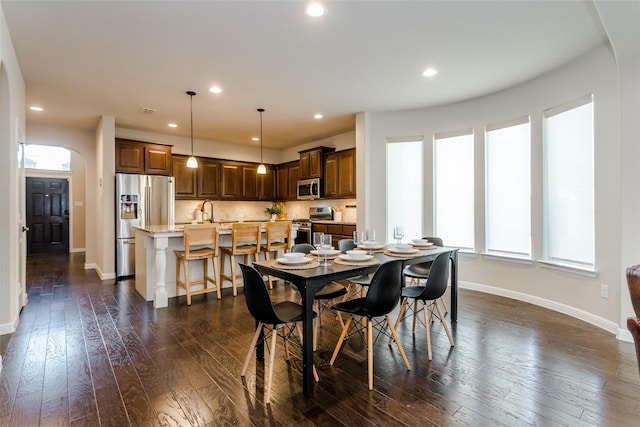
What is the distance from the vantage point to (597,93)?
3.24 m

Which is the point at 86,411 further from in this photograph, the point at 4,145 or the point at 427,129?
the point at 427,129

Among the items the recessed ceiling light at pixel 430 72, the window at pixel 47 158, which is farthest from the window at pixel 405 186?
the window at pixel 47 158

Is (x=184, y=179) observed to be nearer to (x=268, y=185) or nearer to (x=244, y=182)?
(x=244, y=182)

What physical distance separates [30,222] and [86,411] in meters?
9.20

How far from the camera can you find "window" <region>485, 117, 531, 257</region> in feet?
13.5

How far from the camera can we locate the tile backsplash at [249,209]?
6618mm

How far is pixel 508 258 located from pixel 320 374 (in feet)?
10.5

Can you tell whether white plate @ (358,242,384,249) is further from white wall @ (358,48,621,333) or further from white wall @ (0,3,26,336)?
white wall @ (0,3,26,336)

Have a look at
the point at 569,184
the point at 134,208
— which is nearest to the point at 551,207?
the point at 569,184

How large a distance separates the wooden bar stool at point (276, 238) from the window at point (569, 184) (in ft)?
10.9

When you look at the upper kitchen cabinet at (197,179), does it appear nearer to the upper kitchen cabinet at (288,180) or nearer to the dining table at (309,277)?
the upper kitchen cabinet at (288,180)

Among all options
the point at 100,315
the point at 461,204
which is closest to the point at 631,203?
the point at 461,204

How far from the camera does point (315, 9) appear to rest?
2492mm

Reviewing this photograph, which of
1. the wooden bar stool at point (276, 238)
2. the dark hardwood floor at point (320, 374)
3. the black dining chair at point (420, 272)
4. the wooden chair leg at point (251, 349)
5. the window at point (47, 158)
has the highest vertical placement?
the window at point (47, 158)
